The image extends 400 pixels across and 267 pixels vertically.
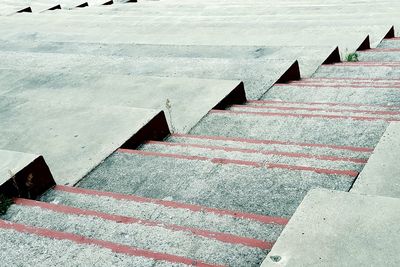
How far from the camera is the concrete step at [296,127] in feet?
13.6

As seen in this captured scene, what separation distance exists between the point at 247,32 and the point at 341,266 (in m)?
6.96

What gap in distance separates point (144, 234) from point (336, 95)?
329 cm

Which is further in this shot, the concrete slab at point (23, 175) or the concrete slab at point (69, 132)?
the concrete slab at point (69, 132)

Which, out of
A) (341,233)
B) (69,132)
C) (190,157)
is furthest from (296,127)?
(341,233)

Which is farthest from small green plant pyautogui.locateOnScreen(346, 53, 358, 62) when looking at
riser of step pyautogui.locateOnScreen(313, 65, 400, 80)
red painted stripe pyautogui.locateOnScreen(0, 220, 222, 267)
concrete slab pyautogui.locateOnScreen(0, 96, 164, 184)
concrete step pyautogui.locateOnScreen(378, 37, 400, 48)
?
red painted stripe pyautogui.locateOnScreen(0, 220, 222, 267)

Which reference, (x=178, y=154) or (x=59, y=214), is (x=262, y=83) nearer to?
(x=178, y=154)

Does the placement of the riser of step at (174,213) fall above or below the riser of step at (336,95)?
above

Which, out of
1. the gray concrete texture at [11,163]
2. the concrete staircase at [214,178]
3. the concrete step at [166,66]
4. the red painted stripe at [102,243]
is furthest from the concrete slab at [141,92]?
the red painted stripe at [102,243]

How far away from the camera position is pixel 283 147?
157 inches

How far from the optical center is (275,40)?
26.8 feet

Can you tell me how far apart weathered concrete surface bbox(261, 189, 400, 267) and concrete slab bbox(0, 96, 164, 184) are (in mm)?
1879

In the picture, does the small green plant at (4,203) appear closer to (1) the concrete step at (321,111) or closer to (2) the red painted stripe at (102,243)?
(2) the red painted stripe at (102,243)

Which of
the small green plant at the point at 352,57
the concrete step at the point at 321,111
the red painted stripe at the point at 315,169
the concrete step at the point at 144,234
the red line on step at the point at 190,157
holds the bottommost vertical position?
the small green plant at the point at 352,57

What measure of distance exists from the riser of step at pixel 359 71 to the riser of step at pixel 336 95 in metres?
0.92
